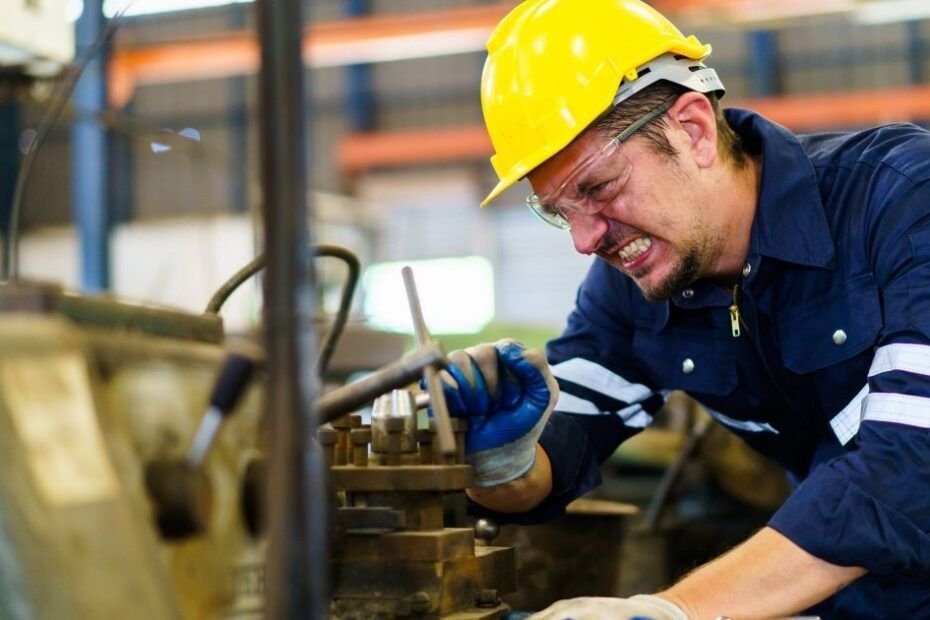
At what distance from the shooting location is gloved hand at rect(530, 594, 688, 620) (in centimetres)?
105

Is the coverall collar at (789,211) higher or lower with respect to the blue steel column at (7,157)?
lower

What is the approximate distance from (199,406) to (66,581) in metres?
0.20

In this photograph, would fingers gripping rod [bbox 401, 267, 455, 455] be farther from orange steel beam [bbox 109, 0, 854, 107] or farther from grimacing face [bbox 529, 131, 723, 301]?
orange steel beam [bbox 109, 0, 854, 107]

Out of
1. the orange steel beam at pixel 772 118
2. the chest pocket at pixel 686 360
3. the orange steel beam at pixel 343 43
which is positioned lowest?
the chest pocket at pixel 686 360

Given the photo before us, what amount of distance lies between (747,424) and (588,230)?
17.2 inches

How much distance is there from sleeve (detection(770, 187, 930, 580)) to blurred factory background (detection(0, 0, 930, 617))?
1.64m

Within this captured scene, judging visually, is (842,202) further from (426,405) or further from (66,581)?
(66,581)

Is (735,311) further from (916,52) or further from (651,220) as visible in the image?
(916,52)

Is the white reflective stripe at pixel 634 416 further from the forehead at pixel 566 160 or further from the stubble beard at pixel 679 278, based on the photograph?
the forehead at pixel 566 160

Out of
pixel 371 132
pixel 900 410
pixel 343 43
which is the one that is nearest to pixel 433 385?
pixel 900 410

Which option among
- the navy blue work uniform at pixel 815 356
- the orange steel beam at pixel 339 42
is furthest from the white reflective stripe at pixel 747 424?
the orange steel beam at pixel 339 42

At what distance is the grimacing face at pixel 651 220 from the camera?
4.84ft

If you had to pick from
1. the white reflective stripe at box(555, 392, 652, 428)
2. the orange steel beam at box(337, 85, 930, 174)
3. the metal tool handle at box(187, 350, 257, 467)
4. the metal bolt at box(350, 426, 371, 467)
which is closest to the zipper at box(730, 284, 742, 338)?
the white reflective stripe at box(555, 392, 652, 428)

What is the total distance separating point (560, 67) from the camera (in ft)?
4.81
